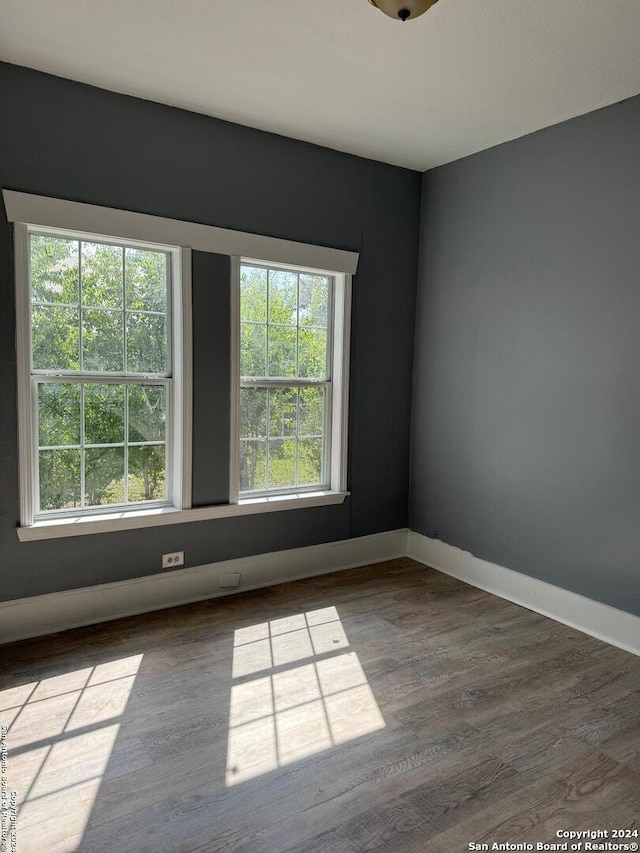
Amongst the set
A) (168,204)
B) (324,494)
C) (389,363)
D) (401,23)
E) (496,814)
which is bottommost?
(496,814)

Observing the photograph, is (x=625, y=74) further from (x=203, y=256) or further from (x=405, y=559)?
(x=405, y=559)

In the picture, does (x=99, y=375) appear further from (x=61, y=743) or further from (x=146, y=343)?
(x=61, y=743)

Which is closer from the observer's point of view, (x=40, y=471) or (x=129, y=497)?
(x=40, y=471)

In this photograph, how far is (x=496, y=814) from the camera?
1961mm

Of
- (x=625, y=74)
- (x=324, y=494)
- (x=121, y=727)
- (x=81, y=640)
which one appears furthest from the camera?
(x=324, y=494)

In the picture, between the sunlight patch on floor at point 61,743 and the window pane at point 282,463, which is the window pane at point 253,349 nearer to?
the window pane at point 282,463

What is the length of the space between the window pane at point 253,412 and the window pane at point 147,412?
0.51m

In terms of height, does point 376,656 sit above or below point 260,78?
below

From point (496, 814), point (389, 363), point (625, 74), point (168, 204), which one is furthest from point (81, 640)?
point (625, 74)

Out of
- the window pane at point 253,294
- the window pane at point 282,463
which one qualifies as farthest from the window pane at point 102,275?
the window pane at point 282,463

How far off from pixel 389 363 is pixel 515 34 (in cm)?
225

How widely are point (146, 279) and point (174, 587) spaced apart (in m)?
1.82

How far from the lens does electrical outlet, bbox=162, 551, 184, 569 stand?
3.53 meters

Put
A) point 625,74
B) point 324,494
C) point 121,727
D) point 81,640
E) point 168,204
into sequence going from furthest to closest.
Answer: point 324,494, point 168,204, point 81,640, point 625,74, point 121,727
